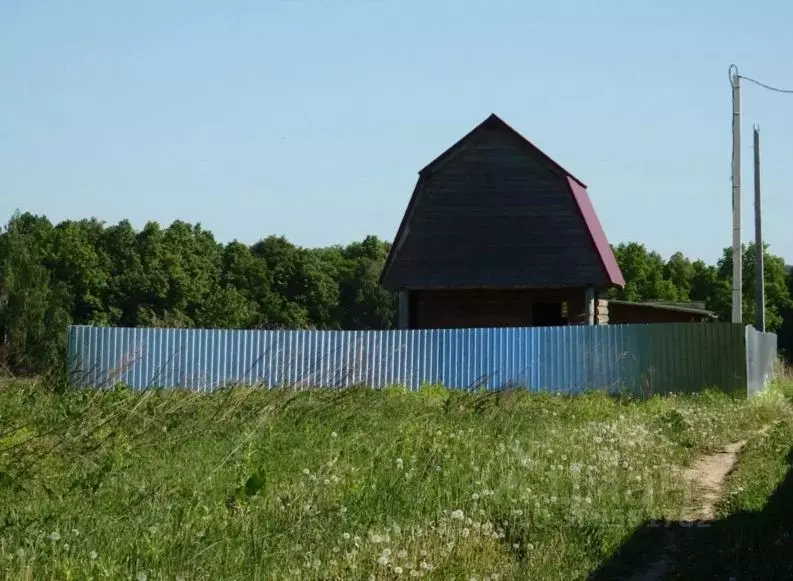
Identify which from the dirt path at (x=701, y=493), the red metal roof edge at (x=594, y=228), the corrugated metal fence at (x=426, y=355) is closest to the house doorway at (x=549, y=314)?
the red metal roof edge at (x=594, y=228)

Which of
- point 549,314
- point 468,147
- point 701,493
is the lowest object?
point 701,493

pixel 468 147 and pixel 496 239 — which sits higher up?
pixel 468 147

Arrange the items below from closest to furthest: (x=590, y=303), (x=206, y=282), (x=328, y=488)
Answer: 1. (x=328, y=488)
2. (x=590, y=303)
3. (x=206, y=282)

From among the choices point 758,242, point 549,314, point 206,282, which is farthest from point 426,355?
point 206,282

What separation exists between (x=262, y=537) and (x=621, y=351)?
17.7 metres

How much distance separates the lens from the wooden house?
1207 inches

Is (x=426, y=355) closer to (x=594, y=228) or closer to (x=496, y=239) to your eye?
(x=496, y=239)

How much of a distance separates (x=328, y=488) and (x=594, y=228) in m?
24.3

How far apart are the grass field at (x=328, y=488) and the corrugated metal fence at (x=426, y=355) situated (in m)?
9.26

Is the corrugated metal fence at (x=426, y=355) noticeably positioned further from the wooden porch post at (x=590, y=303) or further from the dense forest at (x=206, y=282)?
the dense forest at (x=206, y=282)

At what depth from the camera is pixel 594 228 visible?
32.3 m

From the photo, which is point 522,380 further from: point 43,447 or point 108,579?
point 108,579

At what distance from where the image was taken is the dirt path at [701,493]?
7.97m

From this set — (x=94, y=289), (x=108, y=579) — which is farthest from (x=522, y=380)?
(x=94, y=289)
